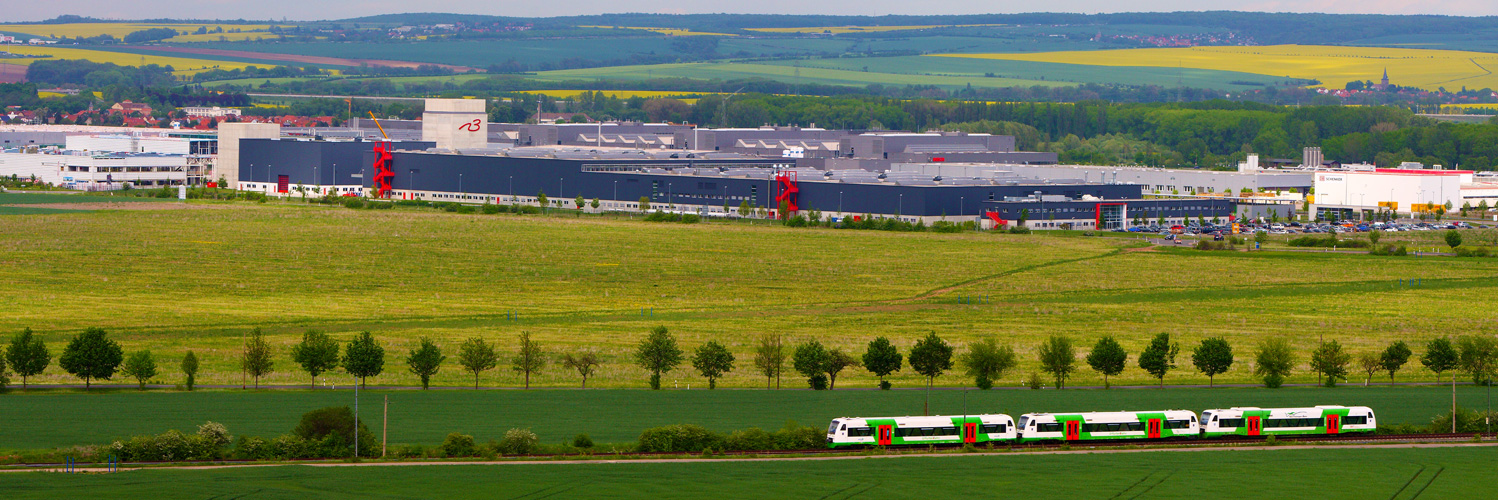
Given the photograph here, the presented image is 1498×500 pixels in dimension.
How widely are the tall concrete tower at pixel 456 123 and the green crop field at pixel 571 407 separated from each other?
89867 mm

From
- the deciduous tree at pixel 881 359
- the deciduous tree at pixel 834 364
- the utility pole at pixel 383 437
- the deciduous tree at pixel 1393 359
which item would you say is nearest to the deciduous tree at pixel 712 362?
the deciduous tree at pixel 834 364

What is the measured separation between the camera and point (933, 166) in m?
123

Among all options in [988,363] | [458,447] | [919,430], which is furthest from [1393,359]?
[458,447]

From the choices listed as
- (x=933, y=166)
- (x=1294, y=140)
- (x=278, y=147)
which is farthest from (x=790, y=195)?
(x=1294, y=140)

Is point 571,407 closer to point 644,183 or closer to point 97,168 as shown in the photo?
point 644,183

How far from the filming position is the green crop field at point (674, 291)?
45.7 metres

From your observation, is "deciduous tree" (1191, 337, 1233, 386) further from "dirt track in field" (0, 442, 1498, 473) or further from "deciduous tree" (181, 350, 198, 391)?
"deciduous tree" (181, 350, 198, 391)

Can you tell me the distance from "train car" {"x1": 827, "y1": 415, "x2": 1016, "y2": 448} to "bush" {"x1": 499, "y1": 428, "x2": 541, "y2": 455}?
5.79m

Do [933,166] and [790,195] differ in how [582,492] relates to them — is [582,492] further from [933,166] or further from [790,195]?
[933,166]

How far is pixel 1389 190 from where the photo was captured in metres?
108

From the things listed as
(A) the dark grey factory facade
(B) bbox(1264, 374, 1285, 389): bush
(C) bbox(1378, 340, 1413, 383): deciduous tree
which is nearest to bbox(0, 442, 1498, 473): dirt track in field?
(B) bbox(1264, 374, 1285, 389): bush

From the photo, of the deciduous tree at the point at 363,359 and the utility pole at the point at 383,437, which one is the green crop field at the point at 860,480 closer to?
the utility pole at the point at 383,437

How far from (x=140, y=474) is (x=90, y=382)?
10.4 metres

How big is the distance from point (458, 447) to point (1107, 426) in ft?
42.6
